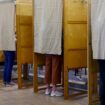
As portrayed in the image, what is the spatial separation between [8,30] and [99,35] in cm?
277

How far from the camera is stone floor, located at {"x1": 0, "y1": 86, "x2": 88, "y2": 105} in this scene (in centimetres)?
513

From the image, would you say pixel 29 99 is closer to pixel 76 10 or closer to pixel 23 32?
pixel 23 32

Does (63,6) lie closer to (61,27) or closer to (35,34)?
(61,27)

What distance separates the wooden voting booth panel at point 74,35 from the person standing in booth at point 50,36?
0.44 ft

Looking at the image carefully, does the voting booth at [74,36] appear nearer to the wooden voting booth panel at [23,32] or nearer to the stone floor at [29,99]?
the stone floor at [29,99]

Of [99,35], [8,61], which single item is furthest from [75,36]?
[8,61]

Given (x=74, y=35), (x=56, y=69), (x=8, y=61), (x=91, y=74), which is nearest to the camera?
(x=91, y=74)

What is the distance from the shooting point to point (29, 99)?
543 centimetres

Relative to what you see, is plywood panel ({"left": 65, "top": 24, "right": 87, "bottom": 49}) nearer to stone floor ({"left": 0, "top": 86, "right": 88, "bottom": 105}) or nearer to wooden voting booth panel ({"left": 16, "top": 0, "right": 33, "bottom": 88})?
stone floor ({"left": 0, "top": 86, "right": 88, "bottom": 105})

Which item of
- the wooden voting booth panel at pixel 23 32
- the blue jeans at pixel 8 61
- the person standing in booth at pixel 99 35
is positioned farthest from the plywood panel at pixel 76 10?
the blue jeans at pixel 8 61

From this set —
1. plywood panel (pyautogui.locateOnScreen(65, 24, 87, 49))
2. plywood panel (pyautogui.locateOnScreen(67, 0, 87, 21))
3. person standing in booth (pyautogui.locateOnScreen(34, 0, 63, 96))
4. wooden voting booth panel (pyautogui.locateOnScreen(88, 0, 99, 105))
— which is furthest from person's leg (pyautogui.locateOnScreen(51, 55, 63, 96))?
→ wooden voting booth panel (pyautogui.locateOnScreen(88, 0, 99, 105))

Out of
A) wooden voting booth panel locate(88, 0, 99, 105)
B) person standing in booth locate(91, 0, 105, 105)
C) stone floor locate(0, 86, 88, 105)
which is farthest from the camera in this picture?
stone floor locate(0, 86, 88, 105)

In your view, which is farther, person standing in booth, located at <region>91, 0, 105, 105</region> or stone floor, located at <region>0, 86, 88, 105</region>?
stone floor, located at <region>0, 86, 88, 105</region>

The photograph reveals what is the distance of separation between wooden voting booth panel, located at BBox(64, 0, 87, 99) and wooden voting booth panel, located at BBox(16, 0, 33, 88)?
57.8 inches
